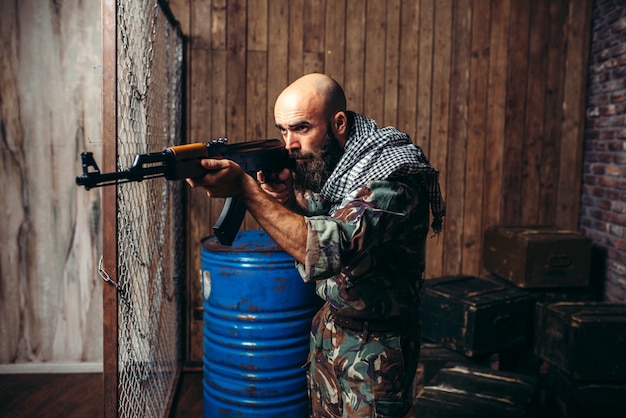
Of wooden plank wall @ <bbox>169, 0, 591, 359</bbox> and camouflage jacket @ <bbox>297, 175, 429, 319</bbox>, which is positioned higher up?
wooden plank wall @ <bbox>169, 0, 591, 359</bbox>

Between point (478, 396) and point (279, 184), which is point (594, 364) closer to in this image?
point (478, 396)

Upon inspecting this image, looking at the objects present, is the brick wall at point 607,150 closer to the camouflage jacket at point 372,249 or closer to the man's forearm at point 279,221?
the camouflage jacket at point 372,249

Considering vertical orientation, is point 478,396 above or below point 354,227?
below

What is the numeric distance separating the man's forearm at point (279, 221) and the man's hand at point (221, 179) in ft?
0.07

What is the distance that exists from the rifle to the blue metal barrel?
862 mm

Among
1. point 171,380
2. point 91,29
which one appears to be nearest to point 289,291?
point 171,380

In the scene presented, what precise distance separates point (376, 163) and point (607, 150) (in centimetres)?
251

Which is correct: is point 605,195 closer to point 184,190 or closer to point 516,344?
point 516,344

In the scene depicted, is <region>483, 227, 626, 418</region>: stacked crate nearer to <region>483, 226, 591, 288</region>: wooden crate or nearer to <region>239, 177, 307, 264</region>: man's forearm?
<region>483, 226, 591, 288</region>: wooden crate

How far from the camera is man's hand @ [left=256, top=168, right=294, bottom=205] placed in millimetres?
1939

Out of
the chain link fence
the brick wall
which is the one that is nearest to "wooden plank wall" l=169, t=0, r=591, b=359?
the brick wall

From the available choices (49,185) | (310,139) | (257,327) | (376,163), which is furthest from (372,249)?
(49,185)

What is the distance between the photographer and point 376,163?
62.9 inches

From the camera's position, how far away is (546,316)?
3.13 metres
